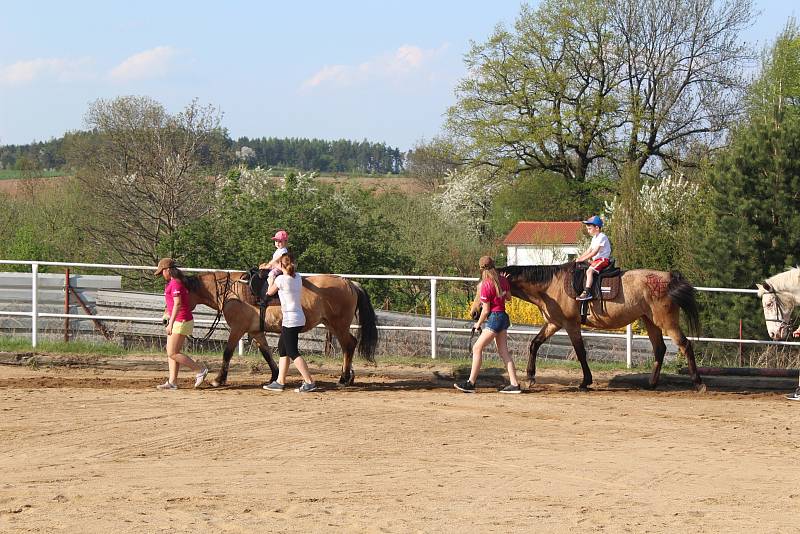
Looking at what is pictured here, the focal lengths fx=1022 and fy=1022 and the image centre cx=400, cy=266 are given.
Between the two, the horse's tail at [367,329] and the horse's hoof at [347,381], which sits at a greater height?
the horse's tail at [367,329]

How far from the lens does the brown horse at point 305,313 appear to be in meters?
13.3

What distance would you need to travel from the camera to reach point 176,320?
1279 cm

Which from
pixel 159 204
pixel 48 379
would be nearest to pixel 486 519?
pixel 48 379

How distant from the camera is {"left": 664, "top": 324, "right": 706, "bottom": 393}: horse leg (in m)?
13.3

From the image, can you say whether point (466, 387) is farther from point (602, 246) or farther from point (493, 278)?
point (602, 246)

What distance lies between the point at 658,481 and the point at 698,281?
1593 cm

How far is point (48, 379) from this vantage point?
13.9 meters

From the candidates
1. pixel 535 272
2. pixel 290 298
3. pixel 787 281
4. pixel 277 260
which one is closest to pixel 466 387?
Result: pixel 535 272

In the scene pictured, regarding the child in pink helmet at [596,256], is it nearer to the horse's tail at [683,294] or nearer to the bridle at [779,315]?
the horse's tail at [683,294]

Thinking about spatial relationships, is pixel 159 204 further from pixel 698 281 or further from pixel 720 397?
pixel 720 397

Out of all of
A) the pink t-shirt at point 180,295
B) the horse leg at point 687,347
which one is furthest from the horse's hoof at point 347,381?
the horse leg at point 687,347

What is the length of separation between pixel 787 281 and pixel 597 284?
2395 millimetres

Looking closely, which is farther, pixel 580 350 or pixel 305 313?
pixel 580 350

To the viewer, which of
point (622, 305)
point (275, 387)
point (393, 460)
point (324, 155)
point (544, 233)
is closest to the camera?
point (393, 460)
